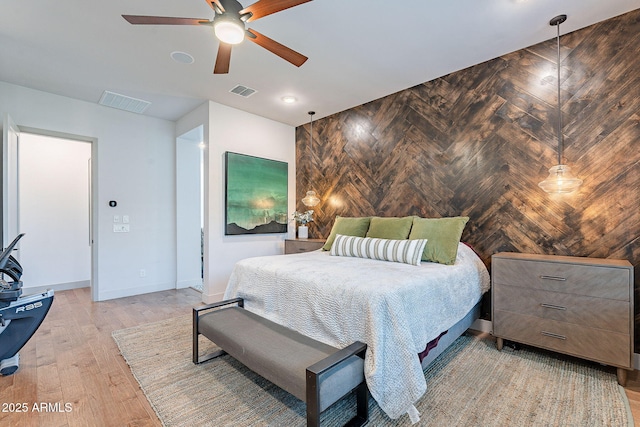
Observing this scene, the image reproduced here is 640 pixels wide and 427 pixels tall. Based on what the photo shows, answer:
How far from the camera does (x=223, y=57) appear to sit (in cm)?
223

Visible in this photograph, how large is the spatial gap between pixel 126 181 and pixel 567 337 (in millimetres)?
5462

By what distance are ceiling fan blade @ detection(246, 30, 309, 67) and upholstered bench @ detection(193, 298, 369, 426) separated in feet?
6.63

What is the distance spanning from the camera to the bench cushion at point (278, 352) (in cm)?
147

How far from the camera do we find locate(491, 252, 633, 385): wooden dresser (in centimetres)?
199

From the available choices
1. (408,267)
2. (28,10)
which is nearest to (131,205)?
(28,10)

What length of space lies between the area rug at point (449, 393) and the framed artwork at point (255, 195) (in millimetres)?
1969

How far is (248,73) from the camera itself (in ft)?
10.5

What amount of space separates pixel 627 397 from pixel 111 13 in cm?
461

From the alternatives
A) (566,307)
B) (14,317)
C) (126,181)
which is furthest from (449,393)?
(126,181)

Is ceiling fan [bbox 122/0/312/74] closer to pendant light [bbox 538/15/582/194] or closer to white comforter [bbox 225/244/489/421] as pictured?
white comforter [bbox 225/244/489/421]

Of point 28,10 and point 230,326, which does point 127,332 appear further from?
point 28,10

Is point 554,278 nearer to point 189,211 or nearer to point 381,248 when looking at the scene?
point 381,248

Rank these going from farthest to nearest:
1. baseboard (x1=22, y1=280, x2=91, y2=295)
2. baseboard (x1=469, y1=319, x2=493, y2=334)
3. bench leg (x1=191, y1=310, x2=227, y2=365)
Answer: baseboard (x1=22, y1=280, x2=91, y2=295) → baseboard (x1=469, y1=319, x2=493, y2=334) → bench leg (x1=191, y1=310, x2=227, y2=365)

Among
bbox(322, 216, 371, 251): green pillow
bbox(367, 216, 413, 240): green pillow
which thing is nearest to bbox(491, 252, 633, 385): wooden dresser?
bbox(367, 216, 413, 240): green pillow
